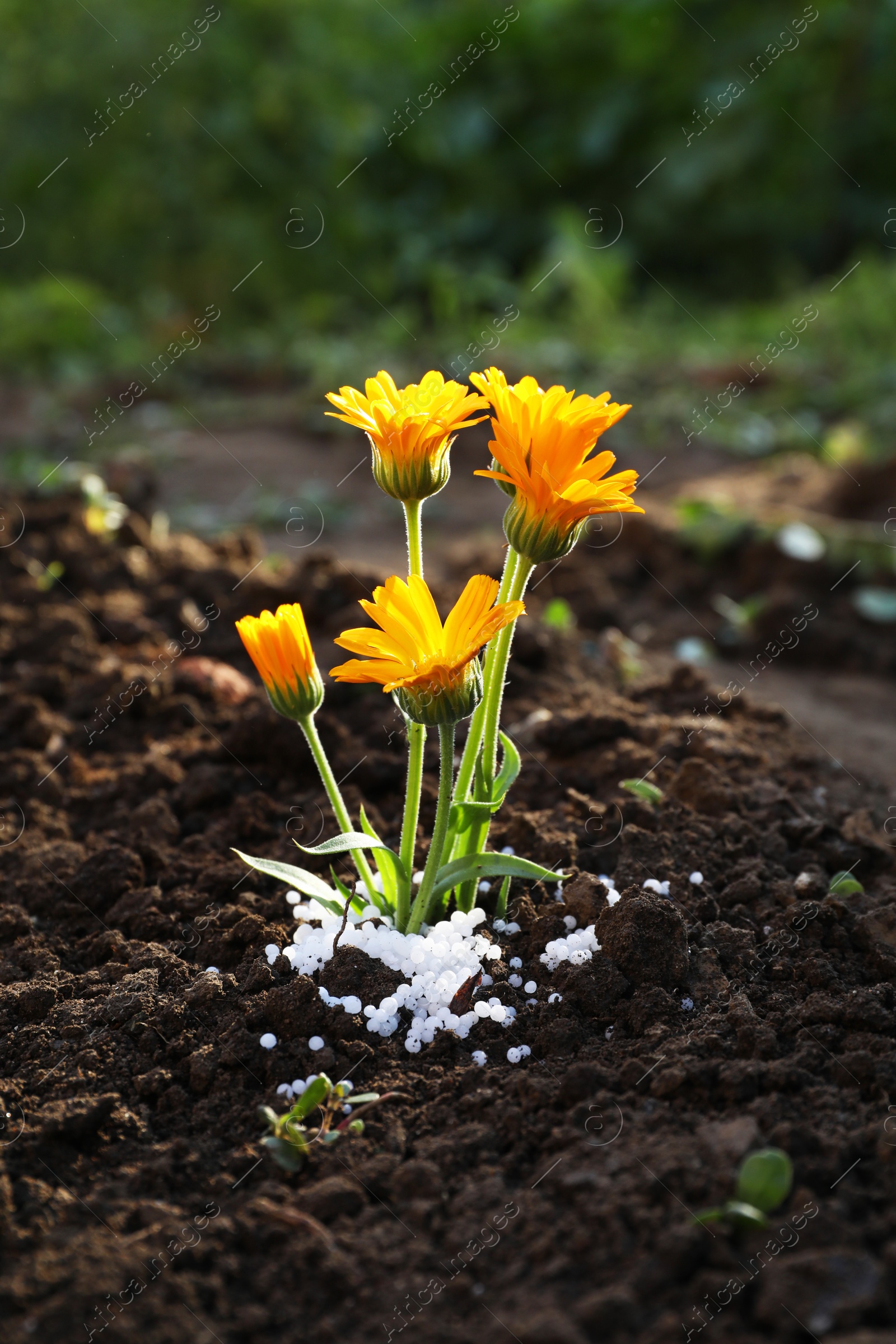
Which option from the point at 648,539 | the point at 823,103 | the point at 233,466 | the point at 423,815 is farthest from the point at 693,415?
the point at 823,103

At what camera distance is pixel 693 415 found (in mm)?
4484

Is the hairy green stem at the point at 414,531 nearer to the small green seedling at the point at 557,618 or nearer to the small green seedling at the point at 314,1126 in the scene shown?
the small green seedling at the point at 314,1126

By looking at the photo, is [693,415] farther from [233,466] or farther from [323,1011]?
[323,1011]

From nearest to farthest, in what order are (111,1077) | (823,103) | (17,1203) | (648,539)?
(17,1203)
(111,1077)
(648,539)
(823,103)

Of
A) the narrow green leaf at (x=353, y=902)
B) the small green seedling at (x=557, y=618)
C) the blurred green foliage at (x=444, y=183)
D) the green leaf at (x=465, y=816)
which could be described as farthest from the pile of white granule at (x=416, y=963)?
the blurred green foliage at (x=444, y=183)

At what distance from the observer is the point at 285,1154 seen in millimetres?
1227

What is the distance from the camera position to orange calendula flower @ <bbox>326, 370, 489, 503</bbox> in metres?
1.29

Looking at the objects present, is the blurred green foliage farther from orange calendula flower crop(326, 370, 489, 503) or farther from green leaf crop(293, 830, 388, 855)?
green leaf crop(293, 830, 388, 855)

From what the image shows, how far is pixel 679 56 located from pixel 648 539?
507 cm

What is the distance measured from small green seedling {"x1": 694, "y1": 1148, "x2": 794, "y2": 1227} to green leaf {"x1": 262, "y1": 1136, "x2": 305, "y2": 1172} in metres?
0.43

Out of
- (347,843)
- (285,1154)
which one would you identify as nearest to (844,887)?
(347,843)

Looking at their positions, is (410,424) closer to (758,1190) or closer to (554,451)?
(554,451)

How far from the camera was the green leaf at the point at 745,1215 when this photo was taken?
1.06 metres

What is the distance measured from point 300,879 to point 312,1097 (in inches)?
11.5
